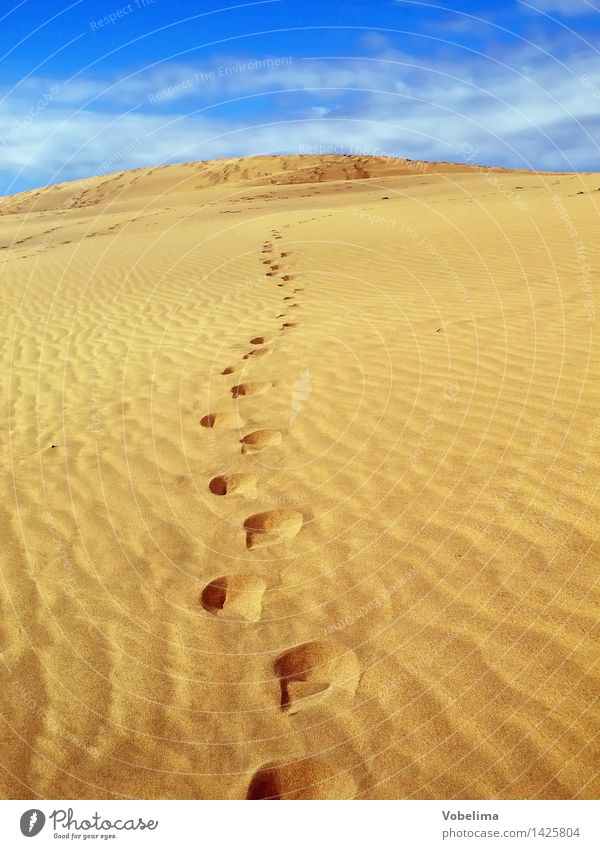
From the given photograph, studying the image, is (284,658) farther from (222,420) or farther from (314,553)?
(222,420)

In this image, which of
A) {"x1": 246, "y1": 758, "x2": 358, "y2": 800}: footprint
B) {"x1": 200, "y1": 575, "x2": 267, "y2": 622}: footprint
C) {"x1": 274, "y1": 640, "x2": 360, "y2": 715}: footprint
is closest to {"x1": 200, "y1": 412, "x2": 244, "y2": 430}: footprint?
{"x1": 200, "y1": 575, "x2": 267, "y2": 622}: footprint

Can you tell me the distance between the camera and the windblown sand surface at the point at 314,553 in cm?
239

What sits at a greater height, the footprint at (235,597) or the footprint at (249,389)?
the footprint at (249,389)

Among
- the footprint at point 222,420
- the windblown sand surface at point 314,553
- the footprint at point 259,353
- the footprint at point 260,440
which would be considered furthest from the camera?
the footprint at point 259,353

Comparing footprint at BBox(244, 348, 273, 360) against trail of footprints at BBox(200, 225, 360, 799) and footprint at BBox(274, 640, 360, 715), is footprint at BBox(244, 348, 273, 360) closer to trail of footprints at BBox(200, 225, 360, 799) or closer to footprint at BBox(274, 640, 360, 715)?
trail of footprints at BBox(200, 225, 360, 799)

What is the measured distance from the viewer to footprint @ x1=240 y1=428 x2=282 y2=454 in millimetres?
4852

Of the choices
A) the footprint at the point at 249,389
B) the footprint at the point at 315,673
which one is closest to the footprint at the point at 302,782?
the footprint at the point at 315,673

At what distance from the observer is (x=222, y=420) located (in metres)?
5.46

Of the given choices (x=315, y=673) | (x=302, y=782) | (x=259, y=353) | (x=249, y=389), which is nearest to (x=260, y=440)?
(x=249, y=389)

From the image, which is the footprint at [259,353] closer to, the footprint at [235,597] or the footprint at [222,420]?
the footprint at [222,420]

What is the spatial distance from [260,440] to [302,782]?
9.72ft

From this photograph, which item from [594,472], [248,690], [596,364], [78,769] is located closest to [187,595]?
[248,690]

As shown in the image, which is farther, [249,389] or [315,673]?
[249,389]

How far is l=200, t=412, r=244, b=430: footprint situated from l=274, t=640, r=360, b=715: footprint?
8.87 feet
